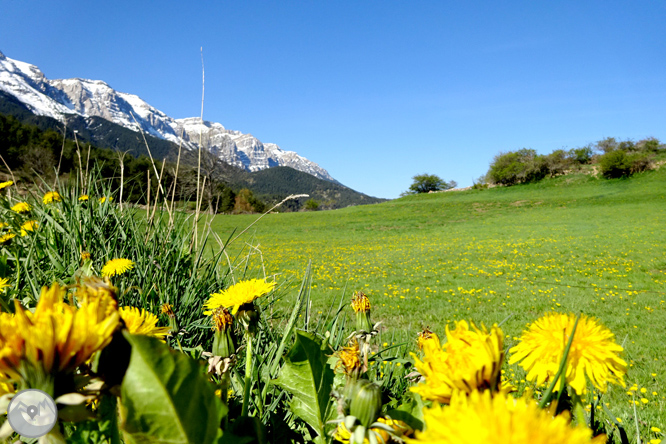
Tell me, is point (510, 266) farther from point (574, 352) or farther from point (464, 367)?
point (464, 367)

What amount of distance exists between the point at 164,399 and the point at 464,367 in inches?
11.6

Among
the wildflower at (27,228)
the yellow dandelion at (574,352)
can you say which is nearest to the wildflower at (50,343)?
the yellow dandelion at (574,352)

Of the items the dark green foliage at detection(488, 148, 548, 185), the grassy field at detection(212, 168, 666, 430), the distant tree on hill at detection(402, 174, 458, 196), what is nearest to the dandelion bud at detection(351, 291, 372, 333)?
the grassy field at detection(212, 168, 666, 430)

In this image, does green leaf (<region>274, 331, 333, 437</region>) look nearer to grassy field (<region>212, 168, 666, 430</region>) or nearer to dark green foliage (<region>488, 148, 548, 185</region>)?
grassy field (<region>212, 168, 666, 430</region>)

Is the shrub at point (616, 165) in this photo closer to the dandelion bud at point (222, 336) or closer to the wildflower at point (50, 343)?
the dandelion bud at point (222, 336)

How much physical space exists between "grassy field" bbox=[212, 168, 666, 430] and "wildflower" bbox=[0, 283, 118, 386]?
2.83 ft

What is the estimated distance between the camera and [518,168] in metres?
33.5

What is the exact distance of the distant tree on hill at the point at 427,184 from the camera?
49000 millimetres

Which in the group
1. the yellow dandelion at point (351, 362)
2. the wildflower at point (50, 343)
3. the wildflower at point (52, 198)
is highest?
the wildflower at point (52, 198)

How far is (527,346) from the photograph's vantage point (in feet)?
1.81

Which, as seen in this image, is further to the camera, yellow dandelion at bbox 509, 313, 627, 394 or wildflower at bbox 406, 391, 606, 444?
yellow dandelion at bbox 509, 313, 627, 394

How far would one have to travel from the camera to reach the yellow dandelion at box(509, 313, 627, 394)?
513 mm

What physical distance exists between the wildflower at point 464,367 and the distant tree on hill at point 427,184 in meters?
49.6

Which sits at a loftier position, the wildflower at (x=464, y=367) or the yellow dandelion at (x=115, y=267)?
the wildflower at (x=464, y=367)
